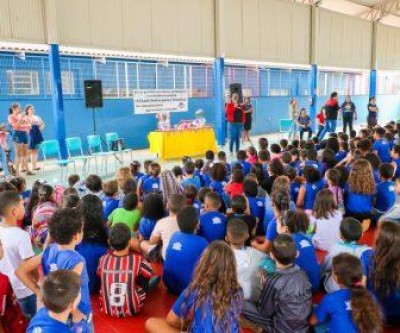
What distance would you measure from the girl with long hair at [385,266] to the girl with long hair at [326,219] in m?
1.03

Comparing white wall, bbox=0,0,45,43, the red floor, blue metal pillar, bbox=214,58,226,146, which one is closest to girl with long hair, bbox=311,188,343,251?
the red floor

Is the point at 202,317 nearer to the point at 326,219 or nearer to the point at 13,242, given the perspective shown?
the point at 13,242

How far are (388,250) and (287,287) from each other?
0.67 m

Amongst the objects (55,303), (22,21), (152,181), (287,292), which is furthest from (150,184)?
(22,21)

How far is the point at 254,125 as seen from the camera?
16.4 meters

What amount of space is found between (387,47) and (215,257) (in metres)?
20.5

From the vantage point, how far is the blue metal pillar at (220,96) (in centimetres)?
1197

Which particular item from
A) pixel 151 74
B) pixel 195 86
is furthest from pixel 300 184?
pixel 195 86

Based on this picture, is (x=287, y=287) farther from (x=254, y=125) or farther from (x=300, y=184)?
(x=254, y=125)

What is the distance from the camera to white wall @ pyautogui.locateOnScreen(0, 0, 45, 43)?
25.2 ft

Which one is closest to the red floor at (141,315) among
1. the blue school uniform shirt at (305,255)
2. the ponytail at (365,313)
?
the blue school uniform shirt at (305,255)

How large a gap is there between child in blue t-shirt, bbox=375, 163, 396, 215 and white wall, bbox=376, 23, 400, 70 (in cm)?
1611

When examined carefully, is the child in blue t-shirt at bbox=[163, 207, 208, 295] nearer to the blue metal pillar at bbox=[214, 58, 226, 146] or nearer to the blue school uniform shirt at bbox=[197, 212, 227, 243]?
the blue school uniform shirt at bbox=[197, 212, 227, 243]

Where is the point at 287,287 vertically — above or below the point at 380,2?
below
